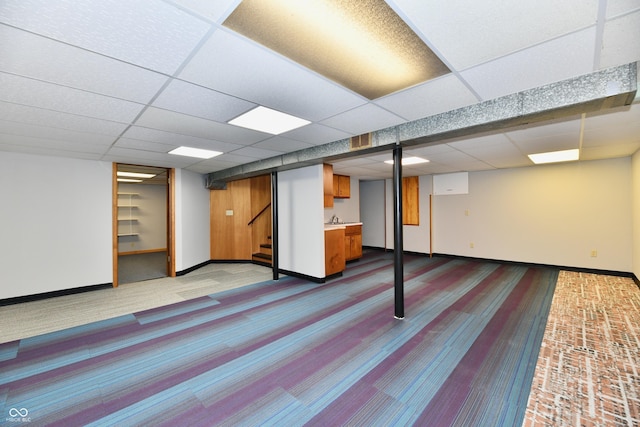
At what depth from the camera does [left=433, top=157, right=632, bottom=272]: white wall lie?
195 inches

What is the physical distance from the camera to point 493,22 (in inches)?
54.1

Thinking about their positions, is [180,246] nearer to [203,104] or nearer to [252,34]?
[203,104]

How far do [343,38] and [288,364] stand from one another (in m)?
2.50

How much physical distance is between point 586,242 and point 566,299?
2385 mm

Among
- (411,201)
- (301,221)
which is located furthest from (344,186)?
(301,221)

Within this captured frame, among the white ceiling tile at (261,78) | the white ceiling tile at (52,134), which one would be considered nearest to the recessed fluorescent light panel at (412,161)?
the white ceiling tile at (261,78)

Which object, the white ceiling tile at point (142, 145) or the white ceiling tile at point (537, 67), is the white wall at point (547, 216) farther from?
the white ceiling tile at point (142, 145)

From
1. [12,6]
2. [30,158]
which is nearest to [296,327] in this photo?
[12,6]

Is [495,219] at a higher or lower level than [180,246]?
higher

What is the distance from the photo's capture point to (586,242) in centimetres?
525

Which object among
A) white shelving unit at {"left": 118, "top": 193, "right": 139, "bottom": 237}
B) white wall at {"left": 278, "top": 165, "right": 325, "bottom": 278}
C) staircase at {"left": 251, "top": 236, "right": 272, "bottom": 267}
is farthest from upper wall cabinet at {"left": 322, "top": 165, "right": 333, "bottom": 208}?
white shelving unit at {"left": 118, "top": 193, "right": 139, "bottom": 237}

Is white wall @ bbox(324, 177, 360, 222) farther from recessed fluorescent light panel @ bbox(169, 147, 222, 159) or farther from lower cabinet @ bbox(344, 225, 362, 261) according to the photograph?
recessed fluorescent light panel @ bbox(169, 147, 222, 159)

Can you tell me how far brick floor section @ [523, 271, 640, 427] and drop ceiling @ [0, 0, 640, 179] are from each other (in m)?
2.26

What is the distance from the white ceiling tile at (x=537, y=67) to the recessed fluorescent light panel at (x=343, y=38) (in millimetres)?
324
